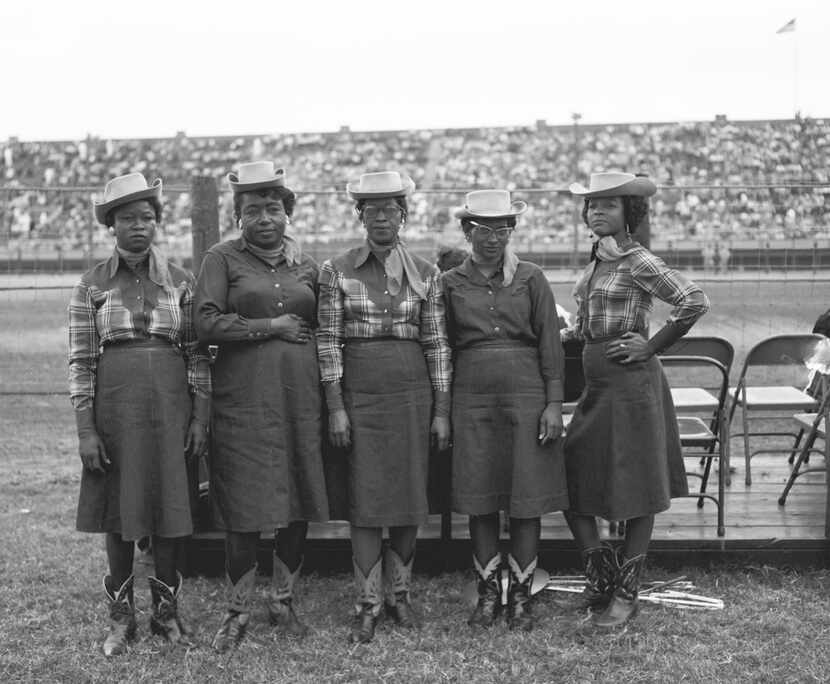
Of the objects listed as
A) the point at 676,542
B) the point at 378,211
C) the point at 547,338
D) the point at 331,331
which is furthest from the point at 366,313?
the point at 676,542

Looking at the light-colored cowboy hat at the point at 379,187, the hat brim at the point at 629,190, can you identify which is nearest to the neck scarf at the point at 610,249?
the hat brim at the point at 629,190

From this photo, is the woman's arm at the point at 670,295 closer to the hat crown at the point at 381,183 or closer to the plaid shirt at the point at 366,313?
the plaid shirt at the point at 366,313

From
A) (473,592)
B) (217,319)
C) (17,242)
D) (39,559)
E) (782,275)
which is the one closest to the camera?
(217,319)

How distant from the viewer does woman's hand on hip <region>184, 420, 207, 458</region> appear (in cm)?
429

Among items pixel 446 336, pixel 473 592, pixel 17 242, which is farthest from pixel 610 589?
pixel 17 242

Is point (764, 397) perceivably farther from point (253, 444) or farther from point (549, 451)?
point (253, 444)

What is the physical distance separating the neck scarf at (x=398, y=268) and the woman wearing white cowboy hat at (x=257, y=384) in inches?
13.2

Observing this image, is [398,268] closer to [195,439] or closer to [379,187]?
[379,187]

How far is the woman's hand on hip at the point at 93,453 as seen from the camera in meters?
4.14

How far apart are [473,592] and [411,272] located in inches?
62.6

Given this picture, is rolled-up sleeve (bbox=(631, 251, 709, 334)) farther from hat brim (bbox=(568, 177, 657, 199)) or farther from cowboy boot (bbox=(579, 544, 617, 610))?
cowboy boot (bbox=(579, 544, 617, 610))

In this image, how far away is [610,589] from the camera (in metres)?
4.65

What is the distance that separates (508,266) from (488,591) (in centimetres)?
145

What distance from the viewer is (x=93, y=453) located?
13.6 ft
